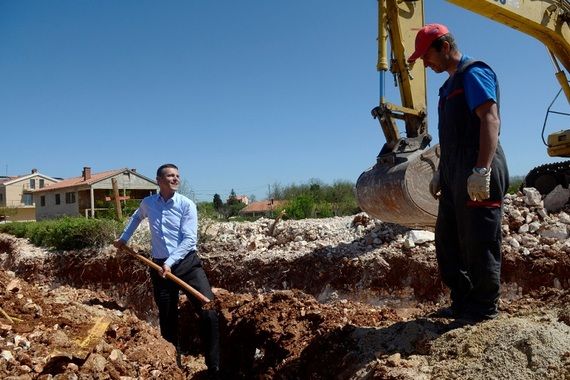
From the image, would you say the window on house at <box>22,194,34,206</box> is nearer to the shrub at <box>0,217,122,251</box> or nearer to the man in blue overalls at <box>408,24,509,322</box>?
the shrub at <box>0,217,122,251</box>

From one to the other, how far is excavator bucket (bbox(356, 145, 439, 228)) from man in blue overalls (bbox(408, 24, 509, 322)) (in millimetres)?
1242

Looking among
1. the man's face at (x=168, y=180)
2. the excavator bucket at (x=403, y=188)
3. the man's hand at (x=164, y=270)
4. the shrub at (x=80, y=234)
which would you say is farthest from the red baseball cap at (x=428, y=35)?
the shrub at (x=80, y=234)

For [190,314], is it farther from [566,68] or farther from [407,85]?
[566,68]

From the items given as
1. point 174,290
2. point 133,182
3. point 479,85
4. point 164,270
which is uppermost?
point 133,182

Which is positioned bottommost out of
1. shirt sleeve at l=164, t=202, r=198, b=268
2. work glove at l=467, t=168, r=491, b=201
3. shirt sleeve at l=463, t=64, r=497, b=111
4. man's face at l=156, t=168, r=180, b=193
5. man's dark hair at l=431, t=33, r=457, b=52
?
shirt sleeve at l=164, t=202, r=198, b=268

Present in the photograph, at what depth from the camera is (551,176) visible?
1144 cm

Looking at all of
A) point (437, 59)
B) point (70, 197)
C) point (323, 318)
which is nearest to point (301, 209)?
point (323, 318)

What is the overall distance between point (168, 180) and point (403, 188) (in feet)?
7.11

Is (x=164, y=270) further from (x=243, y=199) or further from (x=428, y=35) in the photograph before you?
(x=243, y=199)

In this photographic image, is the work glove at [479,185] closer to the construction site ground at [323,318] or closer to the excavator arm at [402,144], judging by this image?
the construction site ground at [323,318]

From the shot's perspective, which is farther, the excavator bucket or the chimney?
the chimney

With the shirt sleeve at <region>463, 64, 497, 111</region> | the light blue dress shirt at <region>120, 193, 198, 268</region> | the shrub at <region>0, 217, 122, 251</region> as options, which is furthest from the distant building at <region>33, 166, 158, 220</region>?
the shirt sleeve at <region>463, 64, 497, 111</region>

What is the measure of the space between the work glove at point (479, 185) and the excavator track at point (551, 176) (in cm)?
974

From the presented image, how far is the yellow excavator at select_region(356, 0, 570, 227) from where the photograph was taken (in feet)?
15.5
